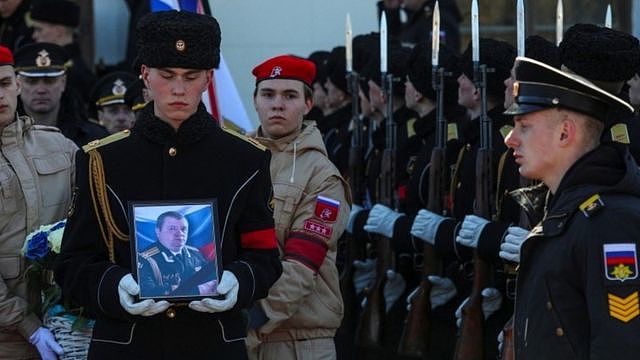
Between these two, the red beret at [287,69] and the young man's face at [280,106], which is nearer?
the young man's face at [280,106]

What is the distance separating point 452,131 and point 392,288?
1.02m

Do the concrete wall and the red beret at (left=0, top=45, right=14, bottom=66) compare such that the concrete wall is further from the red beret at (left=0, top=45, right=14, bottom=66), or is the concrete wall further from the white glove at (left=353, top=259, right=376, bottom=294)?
the red beret at (left=0, top=45, right=14, bottom=66)

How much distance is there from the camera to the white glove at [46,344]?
5.72 meters

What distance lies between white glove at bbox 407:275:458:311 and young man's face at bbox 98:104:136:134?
7.27 ft

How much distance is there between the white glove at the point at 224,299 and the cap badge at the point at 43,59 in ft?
14.0

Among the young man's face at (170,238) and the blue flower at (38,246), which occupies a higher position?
the young man's face at (170,238)

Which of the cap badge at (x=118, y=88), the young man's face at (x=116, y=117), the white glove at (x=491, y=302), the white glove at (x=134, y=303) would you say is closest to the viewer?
the white glove at (x=134, y=303)

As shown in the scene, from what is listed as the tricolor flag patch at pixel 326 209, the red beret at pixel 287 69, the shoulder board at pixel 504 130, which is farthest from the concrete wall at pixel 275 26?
the tricolor flag patch at pixel 326 209

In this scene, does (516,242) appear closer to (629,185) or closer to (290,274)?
(290,274)

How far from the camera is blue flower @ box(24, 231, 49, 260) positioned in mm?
5656

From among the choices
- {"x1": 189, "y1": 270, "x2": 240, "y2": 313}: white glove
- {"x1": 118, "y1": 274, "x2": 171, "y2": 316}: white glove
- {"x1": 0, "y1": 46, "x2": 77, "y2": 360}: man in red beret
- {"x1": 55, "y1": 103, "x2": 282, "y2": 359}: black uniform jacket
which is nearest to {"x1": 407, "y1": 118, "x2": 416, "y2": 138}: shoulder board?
{"x1": 0, "y1": 46, "x2": 77, "y2": 360}: man in red beret

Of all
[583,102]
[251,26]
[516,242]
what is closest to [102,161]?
[583,102]

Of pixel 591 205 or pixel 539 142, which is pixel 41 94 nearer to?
pixel 539 142

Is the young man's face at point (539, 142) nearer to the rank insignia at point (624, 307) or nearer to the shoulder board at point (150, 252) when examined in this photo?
the rank insignia at point (624, 307)
